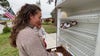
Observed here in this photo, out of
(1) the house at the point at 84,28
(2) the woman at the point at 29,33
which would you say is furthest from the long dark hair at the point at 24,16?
(1) the house at the point at 84,28

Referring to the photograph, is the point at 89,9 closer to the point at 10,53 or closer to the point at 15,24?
the point at 15,24

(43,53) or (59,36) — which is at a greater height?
(43,53)

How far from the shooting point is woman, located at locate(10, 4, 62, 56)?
2.81 feet

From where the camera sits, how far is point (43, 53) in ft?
2.85

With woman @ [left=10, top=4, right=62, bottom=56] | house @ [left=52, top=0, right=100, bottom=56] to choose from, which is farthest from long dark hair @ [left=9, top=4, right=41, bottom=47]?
house @ [left=52, top=0, right=100, bottom=56]

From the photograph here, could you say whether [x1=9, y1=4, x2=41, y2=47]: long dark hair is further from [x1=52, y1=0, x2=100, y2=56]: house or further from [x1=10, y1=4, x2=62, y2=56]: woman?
[x1=52, y1=0, x2=100, y2=56]: house

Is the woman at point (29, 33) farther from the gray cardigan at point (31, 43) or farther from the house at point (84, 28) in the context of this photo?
the house at point (84, 28)

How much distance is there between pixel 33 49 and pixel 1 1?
4.96m

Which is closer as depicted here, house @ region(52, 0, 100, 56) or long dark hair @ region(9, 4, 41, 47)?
long dark hair @ region(9, 4, 41, 47)

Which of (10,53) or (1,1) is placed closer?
(10,53)

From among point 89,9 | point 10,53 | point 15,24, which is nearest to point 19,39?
point 15,24

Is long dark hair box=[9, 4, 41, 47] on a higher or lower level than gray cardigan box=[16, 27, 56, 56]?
higher

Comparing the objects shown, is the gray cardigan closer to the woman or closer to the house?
the woman

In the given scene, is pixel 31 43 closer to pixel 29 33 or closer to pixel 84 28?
pixel 29 33
